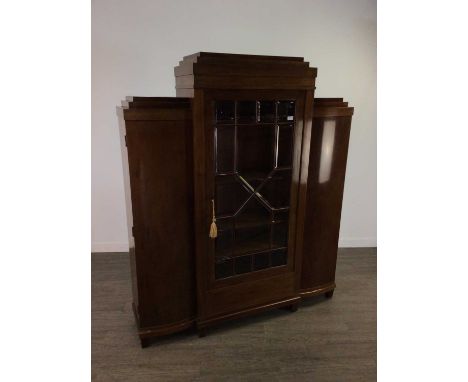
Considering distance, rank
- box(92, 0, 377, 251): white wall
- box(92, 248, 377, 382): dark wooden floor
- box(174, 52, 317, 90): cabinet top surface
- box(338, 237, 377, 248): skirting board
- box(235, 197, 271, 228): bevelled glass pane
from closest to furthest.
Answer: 1. box(174, 52, 317, 90): cabinet top surface
2. box(92, 248, 377, 382): dark wooden floor
3. box(235, 197, 271, 228): bevelled glass pane
4. box(92, 0, 377, 251): white wall
5. box(338, 237, 377, 248): skirting board

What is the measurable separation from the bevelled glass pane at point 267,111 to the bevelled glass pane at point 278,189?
321mm

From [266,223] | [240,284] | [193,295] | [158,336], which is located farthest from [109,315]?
[266,223]

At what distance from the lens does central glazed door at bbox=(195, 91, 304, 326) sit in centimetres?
186

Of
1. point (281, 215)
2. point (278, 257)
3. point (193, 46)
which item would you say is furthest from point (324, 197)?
point (193, 46)

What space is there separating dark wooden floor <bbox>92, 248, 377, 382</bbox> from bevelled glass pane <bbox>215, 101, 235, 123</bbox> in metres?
1.26

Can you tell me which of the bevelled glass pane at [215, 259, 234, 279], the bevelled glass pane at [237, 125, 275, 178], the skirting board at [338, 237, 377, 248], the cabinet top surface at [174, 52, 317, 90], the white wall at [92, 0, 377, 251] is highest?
the white wall at [92, 0, 377, 251]

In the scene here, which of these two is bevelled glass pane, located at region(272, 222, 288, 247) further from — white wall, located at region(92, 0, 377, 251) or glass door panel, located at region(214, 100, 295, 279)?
white wall, located at region(92, 0, 377, 251)

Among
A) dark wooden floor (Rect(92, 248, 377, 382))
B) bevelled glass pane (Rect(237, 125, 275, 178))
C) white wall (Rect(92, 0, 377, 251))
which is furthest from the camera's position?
white wall (Rect(92, 0, 377, 251))

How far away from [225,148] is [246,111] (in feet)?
0.73

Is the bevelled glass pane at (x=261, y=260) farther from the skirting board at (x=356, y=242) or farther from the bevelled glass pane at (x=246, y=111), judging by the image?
the skirting board at (x=356, y=242)

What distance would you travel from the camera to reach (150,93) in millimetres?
2801

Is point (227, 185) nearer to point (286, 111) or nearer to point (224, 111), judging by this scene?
point (224, 111)

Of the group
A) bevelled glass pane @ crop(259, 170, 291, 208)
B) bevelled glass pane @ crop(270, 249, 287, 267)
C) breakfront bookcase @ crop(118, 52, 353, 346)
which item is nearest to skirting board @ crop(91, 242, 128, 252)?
breakfront bookcase @ crop(118, 52, 353, 346)

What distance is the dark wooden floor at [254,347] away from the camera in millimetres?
1821
